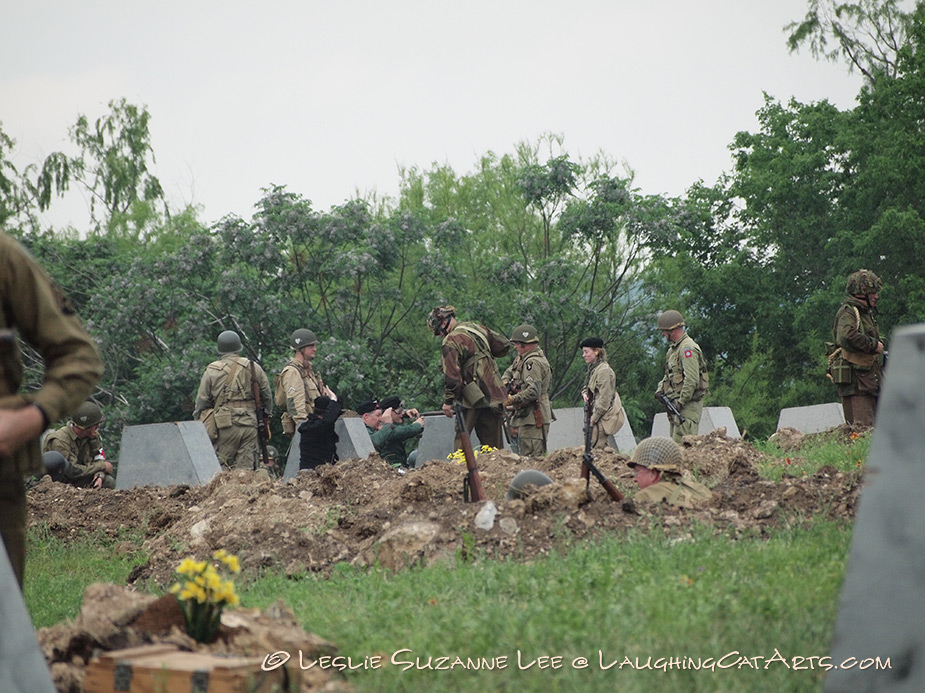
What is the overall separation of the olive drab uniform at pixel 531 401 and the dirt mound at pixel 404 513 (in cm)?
278

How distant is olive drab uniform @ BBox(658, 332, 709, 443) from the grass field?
6997 millimetres

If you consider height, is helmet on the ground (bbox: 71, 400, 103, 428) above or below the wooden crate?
above

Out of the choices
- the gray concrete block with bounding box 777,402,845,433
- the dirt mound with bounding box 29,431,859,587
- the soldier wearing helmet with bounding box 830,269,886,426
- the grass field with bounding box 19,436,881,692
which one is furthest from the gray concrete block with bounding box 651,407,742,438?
the grass field with bounding box 19,436,881,692

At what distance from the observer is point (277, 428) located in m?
27.3

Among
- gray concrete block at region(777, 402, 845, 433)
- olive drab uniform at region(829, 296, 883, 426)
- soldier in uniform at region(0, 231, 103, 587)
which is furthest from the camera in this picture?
gray concrete block at region(777, 402, 845, 433)

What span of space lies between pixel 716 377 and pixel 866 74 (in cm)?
1094

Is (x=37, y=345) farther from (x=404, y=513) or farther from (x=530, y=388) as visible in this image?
(x=530, y=388)

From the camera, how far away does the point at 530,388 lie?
14047mm

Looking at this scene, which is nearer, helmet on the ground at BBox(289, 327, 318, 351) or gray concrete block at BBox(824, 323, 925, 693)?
gray concrete block at BBox(824, 323, 925, 693)

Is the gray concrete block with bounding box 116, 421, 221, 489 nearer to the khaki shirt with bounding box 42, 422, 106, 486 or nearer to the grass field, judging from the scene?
the khaki shirt with bounding box 42, 422, 106, 486

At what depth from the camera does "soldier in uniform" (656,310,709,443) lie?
13.1m

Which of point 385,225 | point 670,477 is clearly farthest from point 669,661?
point 385,225

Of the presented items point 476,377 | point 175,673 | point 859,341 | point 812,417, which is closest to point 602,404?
point 476,377

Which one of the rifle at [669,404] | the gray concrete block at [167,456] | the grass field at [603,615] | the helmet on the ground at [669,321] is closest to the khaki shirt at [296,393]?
the gray concrete block at [167,456]
